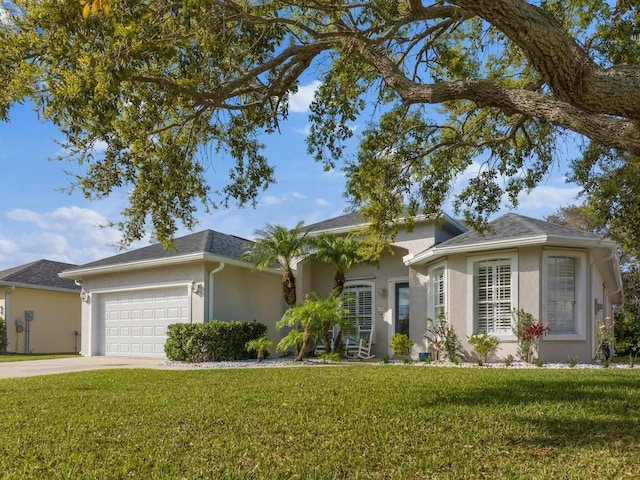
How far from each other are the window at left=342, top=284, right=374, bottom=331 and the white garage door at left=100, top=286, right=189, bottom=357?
5.59 metres

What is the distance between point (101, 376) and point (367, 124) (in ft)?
25.7

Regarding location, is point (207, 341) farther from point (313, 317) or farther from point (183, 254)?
point (313, 317)

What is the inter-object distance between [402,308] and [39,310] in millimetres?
16271

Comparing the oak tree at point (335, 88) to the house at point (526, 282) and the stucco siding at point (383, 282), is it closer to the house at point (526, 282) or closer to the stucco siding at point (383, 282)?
the house at point (526, 282)

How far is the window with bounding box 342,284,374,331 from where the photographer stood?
19312 millimetres

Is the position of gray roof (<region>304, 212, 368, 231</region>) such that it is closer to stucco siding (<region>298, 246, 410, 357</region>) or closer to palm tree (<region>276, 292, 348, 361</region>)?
stucco siding (<region>298, 246, 410, 357</region>)

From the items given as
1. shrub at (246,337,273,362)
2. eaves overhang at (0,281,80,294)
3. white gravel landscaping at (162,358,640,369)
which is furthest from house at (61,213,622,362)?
eaves overhang at (0,281,80,294)

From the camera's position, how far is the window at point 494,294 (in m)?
15.0

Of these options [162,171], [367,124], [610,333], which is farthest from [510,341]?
[162,171]

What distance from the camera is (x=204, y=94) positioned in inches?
315

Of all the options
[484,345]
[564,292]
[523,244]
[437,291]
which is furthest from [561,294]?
[437,291]

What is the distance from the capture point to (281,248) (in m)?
17.2

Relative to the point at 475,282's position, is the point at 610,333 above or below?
below

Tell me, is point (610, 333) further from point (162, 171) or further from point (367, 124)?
point (162, 171)
